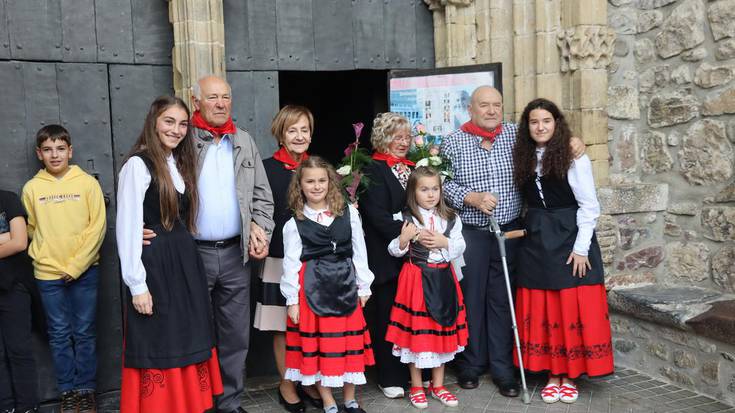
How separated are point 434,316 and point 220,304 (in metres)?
1.18

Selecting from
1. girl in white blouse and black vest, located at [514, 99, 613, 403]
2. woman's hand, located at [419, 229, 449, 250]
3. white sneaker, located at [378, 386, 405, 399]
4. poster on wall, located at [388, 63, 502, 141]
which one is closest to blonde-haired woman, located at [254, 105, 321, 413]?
white sneaker, located at [378, 386, 405, 399]

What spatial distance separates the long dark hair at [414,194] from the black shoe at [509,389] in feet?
3.61

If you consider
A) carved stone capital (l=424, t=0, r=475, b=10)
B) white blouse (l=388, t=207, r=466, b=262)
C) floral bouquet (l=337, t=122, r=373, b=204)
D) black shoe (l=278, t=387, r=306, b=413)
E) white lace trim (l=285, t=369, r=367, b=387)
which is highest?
carved stone capital (l=424, t=0, r=475, b=10)

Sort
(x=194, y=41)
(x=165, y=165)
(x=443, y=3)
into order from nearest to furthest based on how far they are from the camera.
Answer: (x=165, y=165) < (x=194, y=41) < (x=443, y=3)

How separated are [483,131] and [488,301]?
1.07 meters

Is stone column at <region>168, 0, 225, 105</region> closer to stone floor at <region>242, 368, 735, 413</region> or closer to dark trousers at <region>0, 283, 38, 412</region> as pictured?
dark trousers at <region>0, 283, 38, 412</region>

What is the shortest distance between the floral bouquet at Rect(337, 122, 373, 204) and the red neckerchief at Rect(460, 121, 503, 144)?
0.67 meters

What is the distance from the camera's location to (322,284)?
378cm

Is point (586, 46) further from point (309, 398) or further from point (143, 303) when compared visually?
point (143, 303)

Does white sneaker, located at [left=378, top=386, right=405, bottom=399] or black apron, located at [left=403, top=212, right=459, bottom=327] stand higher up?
black apron, located at [left=403, top=212, right=459, bottom=327]

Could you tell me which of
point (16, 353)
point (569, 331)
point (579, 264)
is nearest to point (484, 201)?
point (579, 264)

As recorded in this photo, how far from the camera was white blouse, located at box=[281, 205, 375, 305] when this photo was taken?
376 centimetres

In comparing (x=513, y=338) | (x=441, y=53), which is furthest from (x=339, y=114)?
(x=513, y=338)

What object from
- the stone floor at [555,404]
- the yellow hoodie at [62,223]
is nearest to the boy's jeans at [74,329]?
the yellow hoodie at [62,223]
